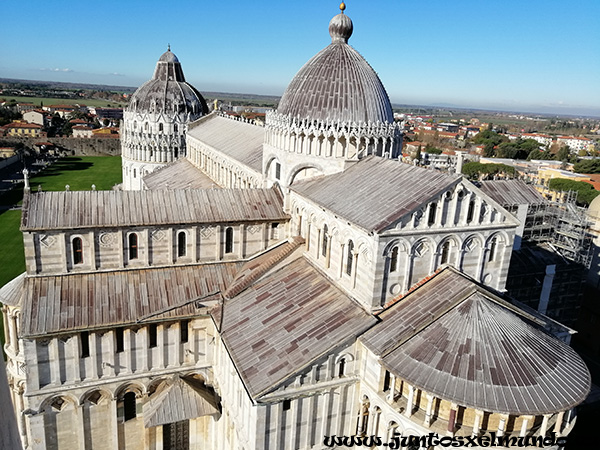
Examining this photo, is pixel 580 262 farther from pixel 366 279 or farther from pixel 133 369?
pixel 133 369

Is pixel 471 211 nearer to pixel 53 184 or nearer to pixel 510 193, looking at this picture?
pixel 510 193

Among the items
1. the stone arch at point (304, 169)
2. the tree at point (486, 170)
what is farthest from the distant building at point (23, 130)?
the stone arch at point (304, 169)

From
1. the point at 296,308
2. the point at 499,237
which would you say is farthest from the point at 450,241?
the point at 296,308

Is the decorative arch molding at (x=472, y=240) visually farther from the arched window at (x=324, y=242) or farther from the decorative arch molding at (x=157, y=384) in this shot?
the decorative arch molding at (x=157, y=384)

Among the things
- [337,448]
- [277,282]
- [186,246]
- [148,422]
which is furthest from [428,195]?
[148,422]

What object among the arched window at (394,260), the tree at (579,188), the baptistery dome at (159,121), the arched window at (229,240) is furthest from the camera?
the baptistery dome at (159,121)

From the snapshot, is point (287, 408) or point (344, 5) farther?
point (344, 5)
